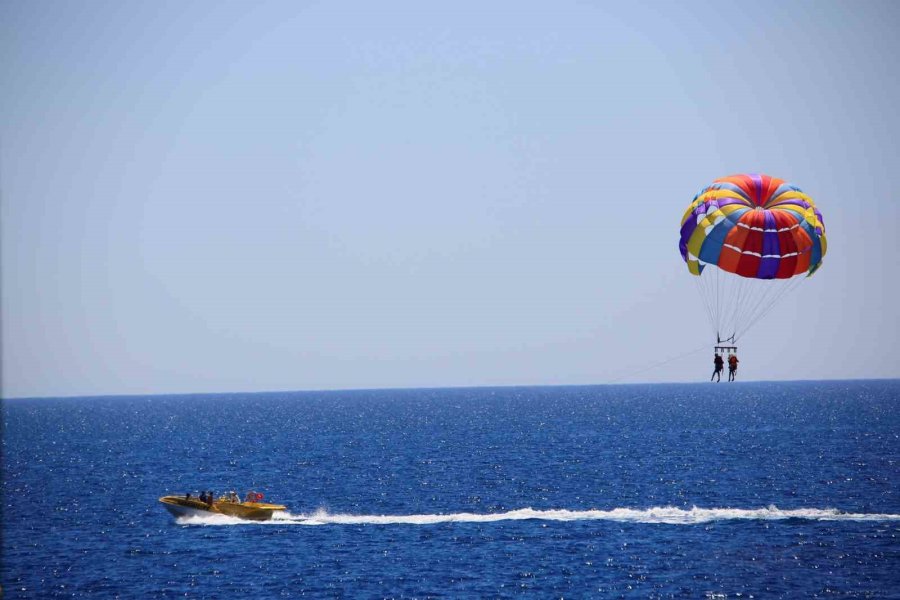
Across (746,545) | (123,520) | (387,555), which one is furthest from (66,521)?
(746,545)

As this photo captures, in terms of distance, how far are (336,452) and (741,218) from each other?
90287mm

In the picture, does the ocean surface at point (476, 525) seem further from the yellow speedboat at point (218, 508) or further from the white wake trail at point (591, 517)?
the yellow speedboat at point (218, 508)

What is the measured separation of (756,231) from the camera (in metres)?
55.8

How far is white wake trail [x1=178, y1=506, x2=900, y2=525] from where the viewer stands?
2862 inches

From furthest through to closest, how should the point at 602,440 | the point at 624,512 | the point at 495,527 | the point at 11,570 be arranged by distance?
the point at 602,440 < the point at 624,512 < the point at 495,527 < the point at 11,570

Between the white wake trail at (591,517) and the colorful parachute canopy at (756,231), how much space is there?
76.5ft

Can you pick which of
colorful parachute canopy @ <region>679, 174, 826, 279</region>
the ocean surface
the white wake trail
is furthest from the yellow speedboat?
colorful parachute canopy @ <region>679, 174, 826, 279</region>

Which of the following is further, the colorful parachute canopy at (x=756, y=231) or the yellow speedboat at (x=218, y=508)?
the yellow speedboat at (x=218, y=508)

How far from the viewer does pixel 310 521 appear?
74438mm

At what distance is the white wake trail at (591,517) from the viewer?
238ft

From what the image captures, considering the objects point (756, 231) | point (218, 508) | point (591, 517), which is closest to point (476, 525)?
point (591, 517)

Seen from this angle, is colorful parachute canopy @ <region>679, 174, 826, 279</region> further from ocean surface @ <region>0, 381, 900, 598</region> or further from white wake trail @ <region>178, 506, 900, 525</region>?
white wake trail @ <region>178, 506, 900, 525</region>

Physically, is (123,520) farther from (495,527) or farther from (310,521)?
(495,527)

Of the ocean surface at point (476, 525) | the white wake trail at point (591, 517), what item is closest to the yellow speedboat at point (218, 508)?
the white wake trail at point (591, 517)
